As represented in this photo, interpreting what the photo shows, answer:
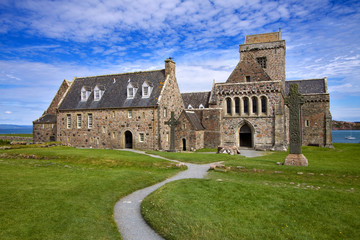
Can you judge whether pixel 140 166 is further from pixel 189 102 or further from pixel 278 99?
pixel 189 102

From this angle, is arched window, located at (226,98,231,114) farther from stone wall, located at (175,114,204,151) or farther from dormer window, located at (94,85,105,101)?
dormer window, located at (94,85,105,101)

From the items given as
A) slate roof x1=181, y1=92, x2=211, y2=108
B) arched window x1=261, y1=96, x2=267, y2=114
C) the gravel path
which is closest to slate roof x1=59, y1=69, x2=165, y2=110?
arched window x1=261, y1=96, x2=267, y2=114

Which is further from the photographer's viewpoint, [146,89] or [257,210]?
[146,89]

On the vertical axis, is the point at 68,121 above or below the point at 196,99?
below

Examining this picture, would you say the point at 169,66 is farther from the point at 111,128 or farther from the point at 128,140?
the point at 128,140

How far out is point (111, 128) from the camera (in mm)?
→ 40438

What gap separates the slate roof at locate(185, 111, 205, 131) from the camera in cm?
3859

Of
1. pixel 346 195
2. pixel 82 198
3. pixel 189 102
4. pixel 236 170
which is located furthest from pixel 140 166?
pixel 189 102

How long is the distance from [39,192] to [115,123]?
92.0 ft

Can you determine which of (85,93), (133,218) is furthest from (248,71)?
(133,218)

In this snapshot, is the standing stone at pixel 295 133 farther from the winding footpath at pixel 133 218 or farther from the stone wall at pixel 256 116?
the stone wall at pixel 256 116

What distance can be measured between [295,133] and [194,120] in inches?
816

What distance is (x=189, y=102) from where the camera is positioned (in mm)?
54688

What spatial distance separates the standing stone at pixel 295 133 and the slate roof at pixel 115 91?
20.6 metres
